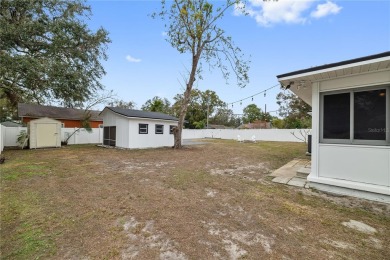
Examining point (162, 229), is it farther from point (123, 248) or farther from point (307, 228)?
point (307, 228)

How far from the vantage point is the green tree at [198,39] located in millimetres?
13836

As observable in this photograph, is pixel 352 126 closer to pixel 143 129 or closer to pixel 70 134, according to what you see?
pixel 143 129

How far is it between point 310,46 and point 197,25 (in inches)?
284

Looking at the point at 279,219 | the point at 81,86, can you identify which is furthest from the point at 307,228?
the point at 81,86

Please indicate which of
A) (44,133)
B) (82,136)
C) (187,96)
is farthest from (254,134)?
(44,133)

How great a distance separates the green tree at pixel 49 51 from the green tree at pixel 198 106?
975 inches

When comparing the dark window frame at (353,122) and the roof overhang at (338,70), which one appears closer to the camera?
the roof overhang at (338,70)

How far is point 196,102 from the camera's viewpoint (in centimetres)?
4266

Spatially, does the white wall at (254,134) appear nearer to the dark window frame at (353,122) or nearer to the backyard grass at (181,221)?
the dark window frame at (353,122)

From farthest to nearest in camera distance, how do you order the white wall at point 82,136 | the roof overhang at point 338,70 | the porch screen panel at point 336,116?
the white wall at point 82,136 < the porch screen panel at point 336,116 < the roof overhang at point 338,70

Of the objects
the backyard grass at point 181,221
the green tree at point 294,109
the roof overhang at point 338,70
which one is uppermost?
the green tree at point 294,109

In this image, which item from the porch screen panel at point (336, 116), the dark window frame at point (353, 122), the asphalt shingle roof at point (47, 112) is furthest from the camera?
the asphalt shingle roof at point (47, 112)

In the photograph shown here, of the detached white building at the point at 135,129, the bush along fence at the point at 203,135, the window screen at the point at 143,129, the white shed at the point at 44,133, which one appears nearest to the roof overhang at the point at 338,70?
the detached white building at the point at 135,129

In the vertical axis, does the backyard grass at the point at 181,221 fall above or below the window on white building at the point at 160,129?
below
